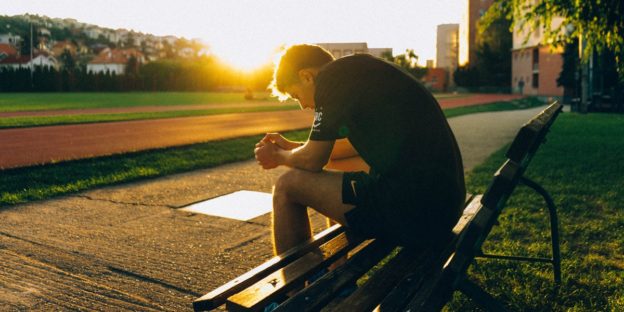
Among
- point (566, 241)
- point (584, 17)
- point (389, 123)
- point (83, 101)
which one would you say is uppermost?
point (584, 17)

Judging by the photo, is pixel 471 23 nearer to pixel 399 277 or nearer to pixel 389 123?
pixel 389 123

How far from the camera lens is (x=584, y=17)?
8984 mm

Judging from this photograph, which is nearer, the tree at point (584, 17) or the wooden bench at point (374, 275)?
the wooden bench at point (374, 275)

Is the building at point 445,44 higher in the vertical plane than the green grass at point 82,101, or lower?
higher

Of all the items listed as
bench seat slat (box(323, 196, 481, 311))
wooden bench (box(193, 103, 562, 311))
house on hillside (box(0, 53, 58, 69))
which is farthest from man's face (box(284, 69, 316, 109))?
house on hillside (box(0, 53, 58, 69))

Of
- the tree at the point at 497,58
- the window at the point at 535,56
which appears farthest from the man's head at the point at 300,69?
the tree at the point at 497,58

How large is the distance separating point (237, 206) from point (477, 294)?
3788 millimetres

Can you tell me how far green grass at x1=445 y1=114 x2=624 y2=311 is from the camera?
3273mm

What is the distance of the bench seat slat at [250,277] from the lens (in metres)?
1.83

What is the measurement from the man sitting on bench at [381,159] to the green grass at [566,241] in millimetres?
927

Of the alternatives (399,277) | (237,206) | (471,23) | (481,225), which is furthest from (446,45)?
(481,225)

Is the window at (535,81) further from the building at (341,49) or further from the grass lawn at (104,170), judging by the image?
the grass lawn at (104,170)

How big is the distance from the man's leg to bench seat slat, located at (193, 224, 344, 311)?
0.11 metres

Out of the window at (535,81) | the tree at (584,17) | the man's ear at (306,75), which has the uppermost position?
the window at (535,81)
